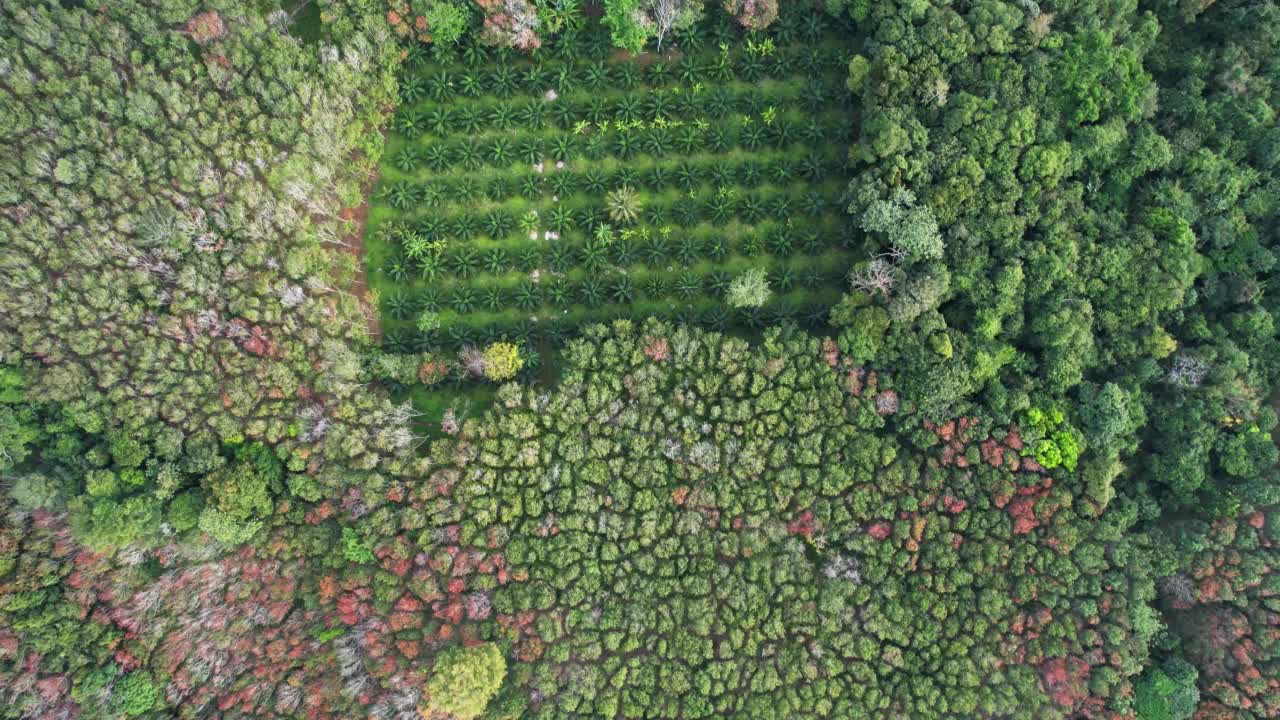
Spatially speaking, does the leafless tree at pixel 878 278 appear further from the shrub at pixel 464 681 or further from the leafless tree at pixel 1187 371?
the shrub at pixel 464 681

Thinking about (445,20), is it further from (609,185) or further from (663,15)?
(609,185)

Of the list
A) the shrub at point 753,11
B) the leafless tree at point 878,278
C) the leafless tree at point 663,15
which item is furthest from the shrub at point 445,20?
the leafless tree at point 878,278

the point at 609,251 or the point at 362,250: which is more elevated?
the point at 362,250

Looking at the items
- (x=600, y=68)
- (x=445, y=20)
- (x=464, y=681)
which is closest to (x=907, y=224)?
(x=600, y=68)

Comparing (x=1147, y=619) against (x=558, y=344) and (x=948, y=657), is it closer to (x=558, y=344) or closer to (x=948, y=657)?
(x=948, y=657)

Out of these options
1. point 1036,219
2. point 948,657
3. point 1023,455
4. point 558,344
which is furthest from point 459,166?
point 948,657

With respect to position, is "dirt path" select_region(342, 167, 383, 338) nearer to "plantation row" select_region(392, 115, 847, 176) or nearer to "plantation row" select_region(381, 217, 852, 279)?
"plantation row" select_region(381, 217, 852, 279)

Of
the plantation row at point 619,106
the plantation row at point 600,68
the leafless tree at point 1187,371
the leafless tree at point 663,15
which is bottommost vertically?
the leafless tree at point 1187,371
